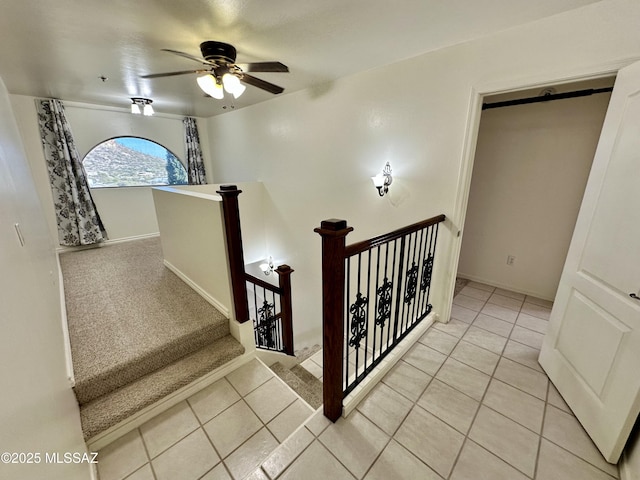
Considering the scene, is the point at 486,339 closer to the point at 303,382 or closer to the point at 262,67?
the point at 303,382

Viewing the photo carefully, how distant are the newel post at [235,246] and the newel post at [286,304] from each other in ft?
1.66

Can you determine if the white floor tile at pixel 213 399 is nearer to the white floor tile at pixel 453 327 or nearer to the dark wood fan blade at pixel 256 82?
the white floor tile at pixel 453 327

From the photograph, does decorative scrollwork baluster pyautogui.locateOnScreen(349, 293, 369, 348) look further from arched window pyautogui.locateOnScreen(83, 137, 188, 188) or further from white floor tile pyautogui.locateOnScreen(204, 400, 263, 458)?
arched window pyautogui.locateOnScreen(83, 137, 188, 188)

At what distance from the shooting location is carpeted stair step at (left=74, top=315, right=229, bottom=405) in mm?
1709

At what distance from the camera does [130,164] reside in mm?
4652

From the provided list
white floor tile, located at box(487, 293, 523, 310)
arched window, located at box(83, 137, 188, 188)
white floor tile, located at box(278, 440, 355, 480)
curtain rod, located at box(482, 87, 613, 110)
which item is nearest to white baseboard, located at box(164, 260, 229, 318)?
white floor tile, located at box(278, 440, 355, 480)

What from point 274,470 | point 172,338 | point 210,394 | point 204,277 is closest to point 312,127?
point 204,277

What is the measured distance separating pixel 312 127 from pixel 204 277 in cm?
238

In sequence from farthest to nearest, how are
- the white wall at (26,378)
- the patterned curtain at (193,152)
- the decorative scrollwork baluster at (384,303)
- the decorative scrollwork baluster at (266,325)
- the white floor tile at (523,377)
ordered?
the patterned curtain at (193,152) < the decorative scrollwork baluster at (266,325) < the decorative scrollwork baluster at (384,303) < the white floor tile at (523,377) < the white wall at (26,378)

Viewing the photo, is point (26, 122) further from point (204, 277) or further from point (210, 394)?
point (210, 394)

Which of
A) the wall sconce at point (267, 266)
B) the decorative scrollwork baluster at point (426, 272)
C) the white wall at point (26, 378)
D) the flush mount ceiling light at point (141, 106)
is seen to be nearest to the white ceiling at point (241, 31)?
the flush mount ceiling light at point (141, 106)

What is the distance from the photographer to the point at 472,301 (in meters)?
2.96

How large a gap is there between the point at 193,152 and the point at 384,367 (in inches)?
212

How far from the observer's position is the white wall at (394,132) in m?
1.66
